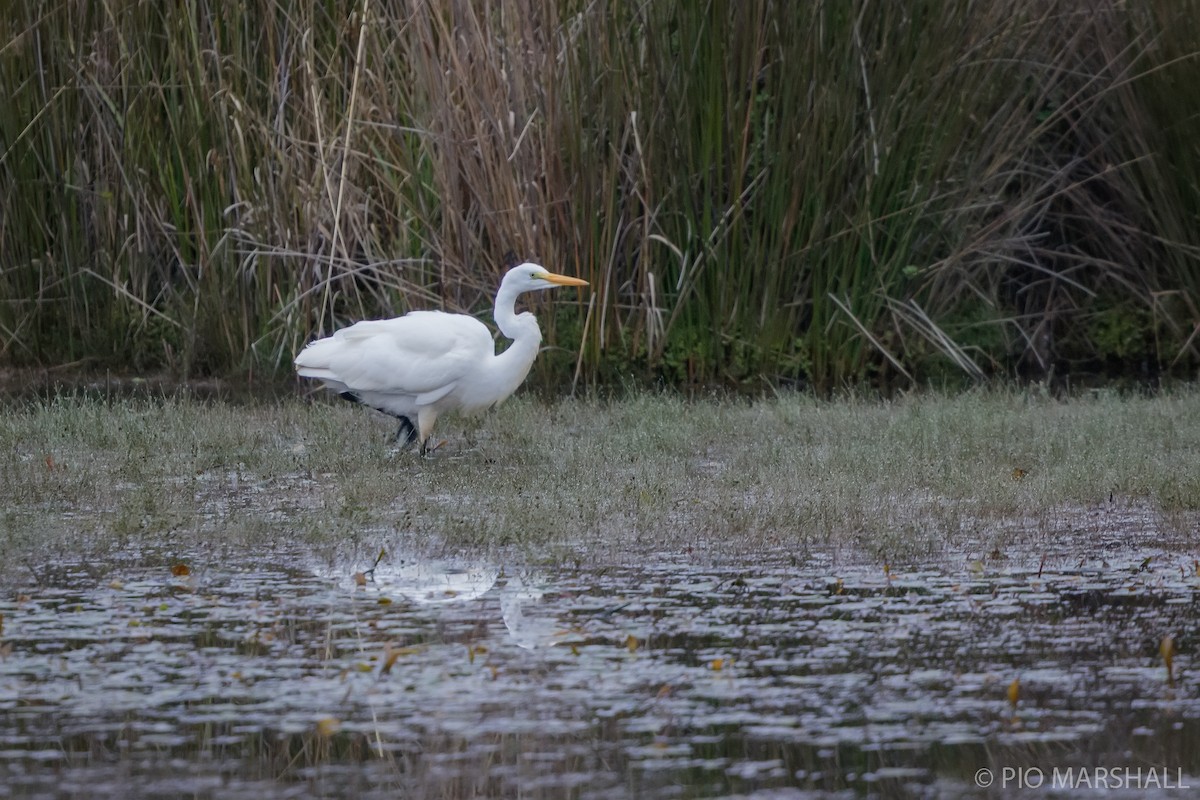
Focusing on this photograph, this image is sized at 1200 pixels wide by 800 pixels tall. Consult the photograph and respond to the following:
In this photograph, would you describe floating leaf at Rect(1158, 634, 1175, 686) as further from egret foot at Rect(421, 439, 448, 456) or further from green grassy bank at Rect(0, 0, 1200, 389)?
green grassy bank at Rect(0, 0, 1200, 389)

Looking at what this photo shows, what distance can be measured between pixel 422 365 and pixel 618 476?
112cm

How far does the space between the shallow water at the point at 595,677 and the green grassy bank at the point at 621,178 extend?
14.3 feet

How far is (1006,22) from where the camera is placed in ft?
29.7

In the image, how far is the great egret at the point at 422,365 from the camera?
7.12 m

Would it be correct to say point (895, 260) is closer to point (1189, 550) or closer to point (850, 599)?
point (1189, 550)

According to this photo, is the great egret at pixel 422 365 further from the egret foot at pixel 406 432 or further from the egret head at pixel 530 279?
the egret head at pixel 530 279

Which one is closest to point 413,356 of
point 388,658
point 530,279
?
point 530,279

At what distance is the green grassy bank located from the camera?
9062 mm

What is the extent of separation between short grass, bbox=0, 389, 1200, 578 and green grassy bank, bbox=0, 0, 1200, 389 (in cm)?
99

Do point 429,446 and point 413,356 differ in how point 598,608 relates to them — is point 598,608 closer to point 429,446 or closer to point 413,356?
point 413,356

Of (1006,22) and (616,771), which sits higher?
(1006,22)

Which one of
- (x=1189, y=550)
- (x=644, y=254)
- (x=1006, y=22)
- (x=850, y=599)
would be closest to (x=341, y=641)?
(x=850, y=599)

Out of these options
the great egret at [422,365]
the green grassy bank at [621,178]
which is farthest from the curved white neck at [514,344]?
the green grassy bank at [621,178]

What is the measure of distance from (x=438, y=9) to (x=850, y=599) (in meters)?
5.47
